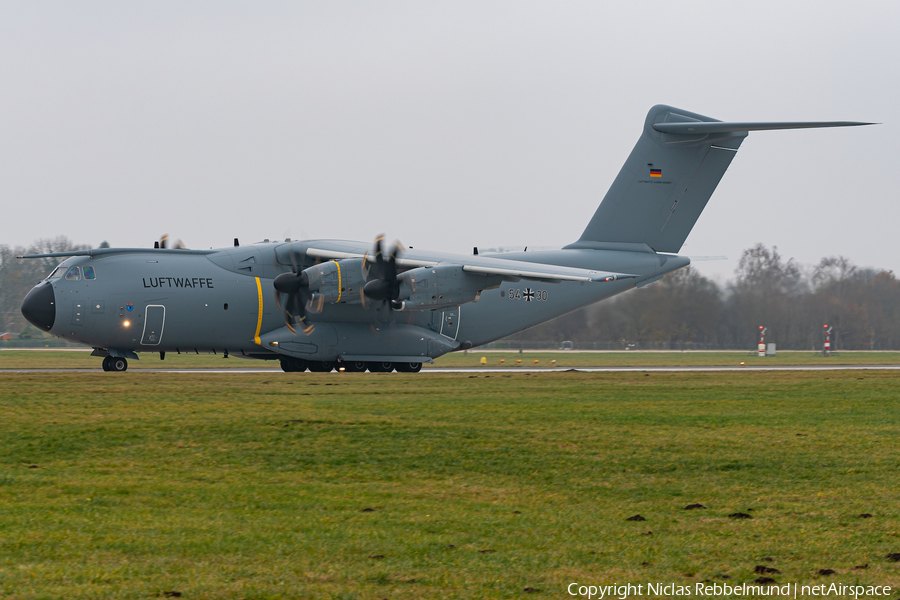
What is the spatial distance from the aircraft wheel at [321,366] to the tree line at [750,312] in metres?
21.4

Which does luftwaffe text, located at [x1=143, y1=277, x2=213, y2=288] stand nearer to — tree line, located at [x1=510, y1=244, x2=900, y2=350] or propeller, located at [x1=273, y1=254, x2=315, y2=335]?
propeller, located at [x1=273, y1=254, x2=315, y2=335]

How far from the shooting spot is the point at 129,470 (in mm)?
10969

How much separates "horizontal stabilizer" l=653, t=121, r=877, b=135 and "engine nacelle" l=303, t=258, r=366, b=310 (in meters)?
11.8

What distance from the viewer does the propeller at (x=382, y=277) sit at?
86.1 feet

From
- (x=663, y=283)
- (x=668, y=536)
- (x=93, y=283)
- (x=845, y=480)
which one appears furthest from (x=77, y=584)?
(x=663, y=283)

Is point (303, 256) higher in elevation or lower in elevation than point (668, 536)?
higher

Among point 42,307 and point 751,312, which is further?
point 751,312

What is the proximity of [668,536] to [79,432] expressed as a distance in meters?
8.71

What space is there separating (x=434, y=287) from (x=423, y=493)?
16.6 meters

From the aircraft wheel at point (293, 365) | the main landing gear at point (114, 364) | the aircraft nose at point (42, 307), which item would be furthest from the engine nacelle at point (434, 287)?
the aircraft nose at point (42, 307)

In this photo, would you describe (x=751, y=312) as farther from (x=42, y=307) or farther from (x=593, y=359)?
(x=42, y=307)

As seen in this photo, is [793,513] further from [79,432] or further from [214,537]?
[79,432]

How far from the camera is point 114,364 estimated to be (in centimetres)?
2734

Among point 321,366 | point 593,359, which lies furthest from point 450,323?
point 593,359
